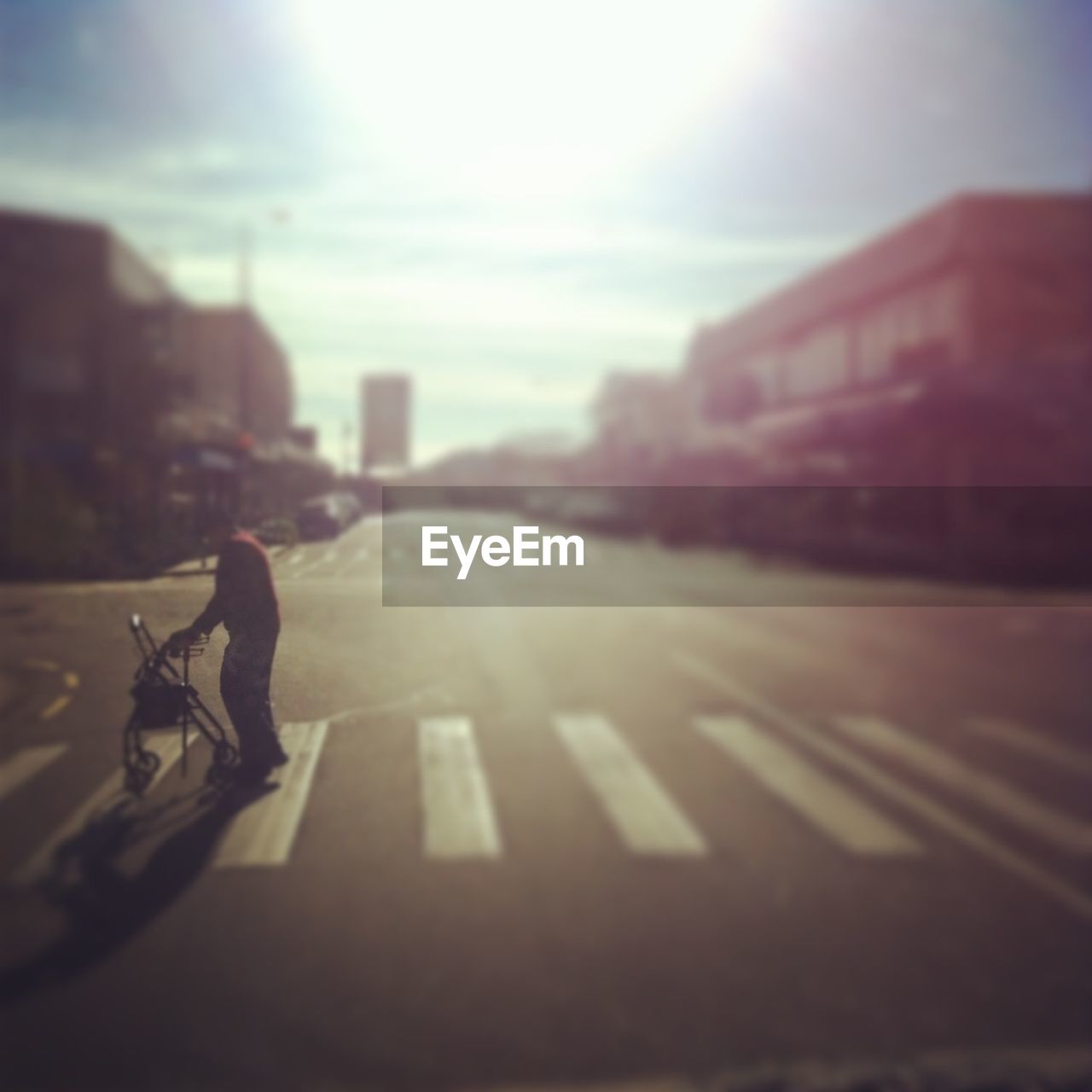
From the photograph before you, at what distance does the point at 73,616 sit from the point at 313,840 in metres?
1.58

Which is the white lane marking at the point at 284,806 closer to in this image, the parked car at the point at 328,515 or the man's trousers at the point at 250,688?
the man's trousers at the point at 250,688

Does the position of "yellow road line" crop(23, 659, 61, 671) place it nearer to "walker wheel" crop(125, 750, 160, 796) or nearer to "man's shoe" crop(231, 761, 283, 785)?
"walker wheel" crop(125, 750, 160, 796)

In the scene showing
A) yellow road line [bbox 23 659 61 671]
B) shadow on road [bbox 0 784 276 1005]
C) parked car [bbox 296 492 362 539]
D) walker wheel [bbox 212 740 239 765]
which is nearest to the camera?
walker wheel [bbox 212 740 239 765]

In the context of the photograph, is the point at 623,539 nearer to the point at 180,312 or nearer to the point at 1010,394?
the point at 180,312

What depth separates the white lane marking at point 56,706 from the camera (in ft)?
18.3

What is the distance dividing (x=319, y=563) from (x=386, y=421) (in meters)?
2.50

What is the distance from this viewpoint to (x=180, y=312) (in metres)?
14.1

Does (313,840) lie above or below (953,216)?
below

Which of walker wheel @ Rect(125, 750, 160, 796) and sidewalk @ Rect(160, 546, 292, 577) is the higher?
sidewalk @ Rect(160, 546, 292, 577)

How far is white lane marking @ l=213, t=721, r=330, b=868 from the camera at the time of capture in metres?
4.91

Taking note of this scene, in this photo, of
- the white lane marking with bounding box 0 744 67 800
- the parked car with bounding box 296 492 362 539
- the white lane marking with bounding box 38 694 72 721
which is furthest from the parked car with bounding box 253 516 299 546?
the white lane marking with bounding box 0 744 67 800

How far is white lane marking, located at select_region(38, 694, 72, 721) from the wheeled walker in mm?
789

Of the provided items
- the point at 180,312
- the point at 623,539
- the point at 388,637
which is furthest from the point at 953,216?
the point at 388,637

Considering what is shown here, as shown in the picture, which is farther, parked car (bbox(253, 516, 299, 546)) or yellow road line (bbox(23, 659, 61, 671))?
yellow road line (bbox(23, 659, 61, 671))
